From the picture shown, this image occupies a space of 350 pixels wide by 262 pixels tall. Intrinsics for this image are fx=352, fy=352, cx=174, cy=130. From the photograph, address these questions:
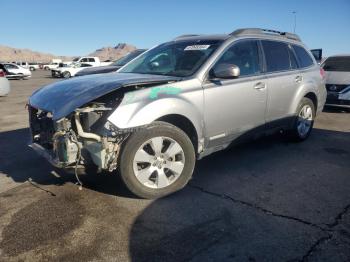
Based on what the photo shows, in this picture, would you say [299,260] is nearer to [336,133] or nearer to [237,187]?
[237,187]

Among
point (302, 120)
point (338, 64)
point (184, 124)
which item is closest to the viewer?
point (184, 124)

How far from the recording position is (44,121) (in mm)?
4094

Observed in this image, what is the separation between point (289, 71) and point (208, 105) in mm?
2110

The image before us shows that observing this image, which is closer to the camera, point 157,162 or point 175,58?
point 157,162

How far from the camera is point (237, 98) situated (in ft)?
14.9

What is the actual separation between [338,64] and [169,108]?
8805 millimetres

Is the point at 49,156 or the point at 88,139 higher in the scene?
the point at 88,139

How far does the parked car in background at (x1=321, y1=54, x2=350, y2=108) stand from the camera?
9688 millimetres

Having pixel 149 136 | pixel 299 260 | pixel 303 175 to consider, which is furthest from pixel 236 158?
pixel 299 260

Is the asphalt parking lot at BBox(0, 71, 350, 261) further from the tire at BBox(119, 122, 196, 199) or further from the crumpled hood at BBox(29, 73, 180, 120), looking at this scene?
the crumpled hood at BBox(29, 73, 180, 120)

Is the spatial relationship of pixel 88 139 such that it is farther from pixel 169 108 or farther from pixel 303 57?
pixel 303 57

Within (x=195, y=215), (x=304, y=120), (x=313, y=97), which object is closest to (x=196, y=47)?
(x=195, y=215)

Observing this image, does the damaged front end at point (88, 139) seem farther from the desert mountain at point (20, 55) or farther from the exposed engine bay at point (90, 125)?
the desert mountain at point (20, 55)

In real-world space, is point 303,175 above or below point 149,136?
below
